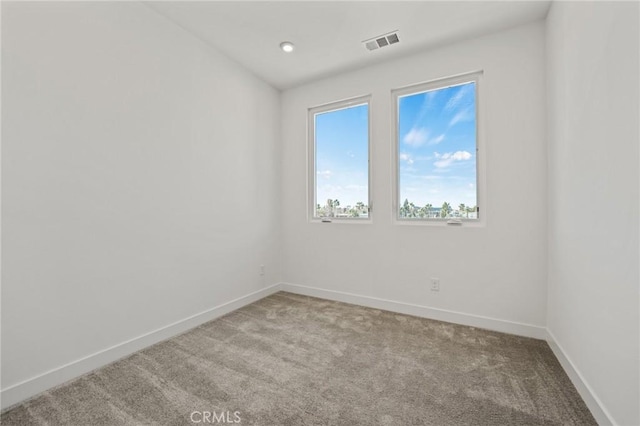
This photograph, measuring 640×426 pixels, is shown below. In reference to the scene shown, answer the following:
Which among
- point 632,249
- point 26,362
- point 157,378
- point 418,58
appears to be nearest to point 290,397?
point 157,378

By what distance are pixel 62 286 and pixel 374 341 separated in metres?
2.26

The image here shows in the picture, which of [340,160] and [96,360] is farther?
[340,160]

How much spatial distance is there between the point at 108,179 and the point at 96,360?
4.16 feet

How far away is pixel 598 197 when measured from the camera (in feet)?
4.72

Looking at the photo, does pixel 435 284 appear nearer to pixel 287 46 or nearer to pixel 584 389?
pixel 584 389

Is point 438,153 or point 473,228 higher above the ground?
point 438,153

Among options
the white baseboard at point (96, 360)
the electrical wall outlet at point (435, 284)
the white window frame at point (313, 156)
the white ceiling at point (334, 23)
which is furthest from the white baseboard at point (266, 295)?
the white ceiling at point (334, 23)

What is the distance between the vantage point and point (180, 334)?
7.91 feet

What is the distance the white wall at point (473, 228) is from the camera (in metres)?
2.36

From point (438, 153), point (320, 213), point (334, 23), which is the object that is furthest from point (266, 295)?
point (334, 23)

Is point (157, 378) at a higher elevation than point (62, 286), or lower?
lower

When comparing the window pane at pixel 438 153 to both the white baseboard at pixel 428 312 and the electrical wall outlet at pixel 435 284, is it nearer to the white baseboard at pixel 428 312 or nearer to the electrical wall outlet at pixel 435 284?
the electrical wall outlet at pixel 435 284

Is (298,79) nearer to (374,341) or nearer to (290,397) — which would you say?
(374,341)

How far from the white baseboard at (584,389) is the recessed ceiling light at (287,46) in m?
3.39
